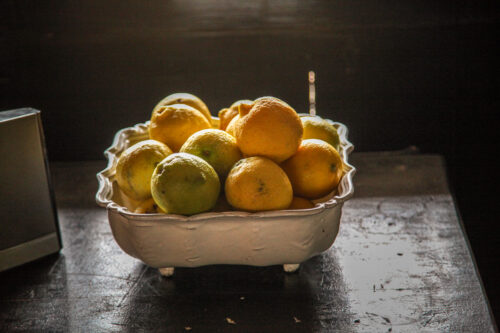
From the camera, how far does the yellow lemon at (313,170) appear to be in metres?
0.86

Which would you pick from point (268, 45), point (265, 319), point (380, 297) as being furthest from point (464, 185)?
point (265, 319)

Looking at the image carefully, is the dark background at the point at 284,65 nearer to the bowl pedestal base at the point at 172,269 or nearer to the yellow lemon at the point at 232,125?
the yellow lemon at the point at 232,125

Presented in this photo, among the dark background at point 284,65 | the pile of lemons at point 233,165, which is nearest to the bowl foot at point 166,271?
the pile of lemons at point 233,165

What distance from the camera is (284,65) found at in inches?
74.0

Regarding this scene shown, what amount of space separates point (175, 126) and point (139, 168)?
115mm

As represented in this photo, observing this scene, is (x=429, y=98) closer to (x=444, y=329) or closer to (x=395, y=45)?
(x=395, y=45)

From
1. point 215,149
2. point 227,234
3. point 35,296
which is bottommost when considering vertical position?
point 35,296

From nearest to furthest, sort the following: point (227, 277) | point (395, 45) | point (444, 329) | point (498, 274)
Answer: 1. point (444, 329)
2. point (227, 277)
3. point (498, 274)
4. point (395, 45)

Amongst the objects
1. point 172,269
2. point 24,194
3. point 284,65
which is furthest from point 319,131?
point 284,65

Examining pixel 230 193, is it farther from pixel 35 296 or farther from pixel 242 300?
pixel 35 296

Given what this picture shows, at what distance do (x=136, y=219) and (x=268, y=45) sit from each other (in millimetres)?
1232

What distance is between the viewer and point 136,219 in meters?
0.77

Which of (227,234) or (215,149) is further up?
(215,149)

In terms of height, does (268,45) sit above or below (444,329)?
above
